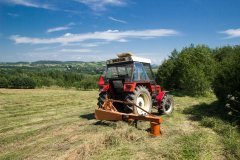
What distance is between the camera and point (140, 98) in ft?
30.7

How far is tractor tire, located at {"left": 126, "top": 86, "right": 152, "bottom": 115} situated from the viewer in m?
8.78

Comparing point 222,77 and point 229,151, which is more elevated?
point 222,77

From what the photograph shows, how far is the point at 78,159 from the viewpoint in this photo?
5457 mm

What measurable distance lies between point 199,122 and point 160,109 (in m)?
1.90

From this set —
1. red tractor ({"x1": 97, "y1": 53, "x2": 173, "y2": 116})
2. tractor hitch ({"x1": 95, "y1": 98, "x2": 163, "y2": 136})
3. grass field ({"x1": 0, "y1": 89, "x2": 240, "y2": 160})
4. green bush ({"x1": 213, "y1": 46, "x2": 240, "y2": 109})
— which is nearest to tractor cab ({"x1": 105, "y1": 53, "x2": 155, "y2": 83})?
red tractor ({"x1": 97, "y1": 53, "x2": 173, "y2": 116})

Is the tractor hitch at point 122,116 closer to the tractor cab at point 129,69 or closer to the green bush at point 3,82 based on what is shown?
the tractor cab at point 129,69

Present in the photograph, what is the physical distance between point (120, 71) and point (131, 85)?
1318 mm

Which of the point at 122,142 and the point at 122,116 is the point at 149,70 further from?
the point at 122,142

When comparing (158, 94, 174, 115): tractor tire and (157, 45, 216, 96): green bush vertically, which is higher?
(157, 45, 216, 96): green bush

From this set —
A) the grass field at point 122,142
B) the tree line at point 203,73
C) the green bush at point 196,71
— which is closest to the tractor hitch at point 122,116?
the grass field at point 122,142

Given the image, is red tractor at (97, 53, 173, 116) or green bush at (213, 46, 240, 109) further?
green bush at (213, 46, 240, 109)

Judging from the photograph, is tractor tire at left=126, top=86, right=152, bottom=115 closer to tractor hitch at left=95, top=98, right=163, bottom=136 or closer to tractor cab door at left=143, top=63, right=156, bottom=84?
tractor hitch at left=95, top=98, right=163, bottom=136

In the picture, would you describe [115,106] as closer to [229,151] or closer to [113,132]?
[113,132]

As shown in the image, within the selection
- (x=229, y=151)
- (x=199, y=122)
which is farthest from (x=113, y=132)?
(x=199, y=122)
